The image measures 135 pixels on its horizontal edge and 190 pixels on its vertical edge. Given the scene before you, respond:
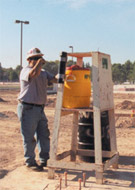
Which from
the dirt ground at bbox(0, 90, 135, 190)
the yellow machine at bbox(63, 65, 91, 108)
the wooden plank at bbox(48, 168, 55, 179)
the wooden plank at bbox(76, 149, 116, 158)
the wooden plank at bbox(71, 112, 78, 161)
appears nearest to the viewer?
the dirt ground at bbox(0, 90, 135, 190)

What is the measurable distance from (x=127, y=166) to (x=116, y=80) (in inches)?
3158

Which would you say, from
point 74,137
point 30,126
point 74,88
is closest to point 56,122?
point 30,126

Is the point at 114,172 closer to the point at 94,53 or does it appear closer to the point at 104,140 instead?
the point at 104,140

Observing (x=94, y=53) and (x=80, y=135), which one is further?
(x=80, y=135)

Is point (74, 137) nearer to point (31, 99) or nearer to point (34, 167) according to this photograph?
point (34, 167)

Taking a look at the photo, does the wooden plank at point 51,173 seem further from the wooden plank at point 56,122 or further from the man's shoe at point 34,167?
the man's shoe at point 34,167

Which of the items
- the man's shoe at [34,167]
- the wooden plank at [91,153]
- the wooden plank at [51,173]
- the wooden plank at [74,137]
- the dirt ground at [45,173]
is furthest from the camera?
the wooden plank at [74,137]

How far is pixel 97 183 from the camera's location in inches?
199

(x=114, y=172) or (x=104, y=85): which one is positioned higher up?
(x=104, y=85)

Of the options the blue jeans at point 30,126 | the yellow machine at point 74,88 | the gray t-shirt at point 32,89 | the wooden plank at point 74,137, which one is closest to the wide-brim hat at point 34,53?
the gray t-shirt at point 32,89

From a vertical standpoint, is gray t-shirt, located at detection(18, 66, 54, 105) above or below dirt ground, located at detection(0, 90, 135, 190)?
above

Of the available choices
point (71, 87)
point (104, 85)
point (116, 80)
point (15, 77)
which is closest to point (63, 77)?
point (71, 87)

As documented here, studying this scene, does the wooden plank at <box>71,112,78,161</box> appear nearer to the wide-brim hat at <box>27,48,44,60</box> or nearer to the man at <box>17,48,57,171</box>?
the man at <box>17,48,57,171</box>

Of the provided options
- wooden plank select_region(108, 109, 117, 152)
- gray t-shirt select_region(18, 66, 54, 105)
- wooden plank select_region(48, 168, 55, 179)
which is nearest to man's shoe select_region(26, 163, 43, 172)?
wooden plank select_region(48, 168, 55, 179)
